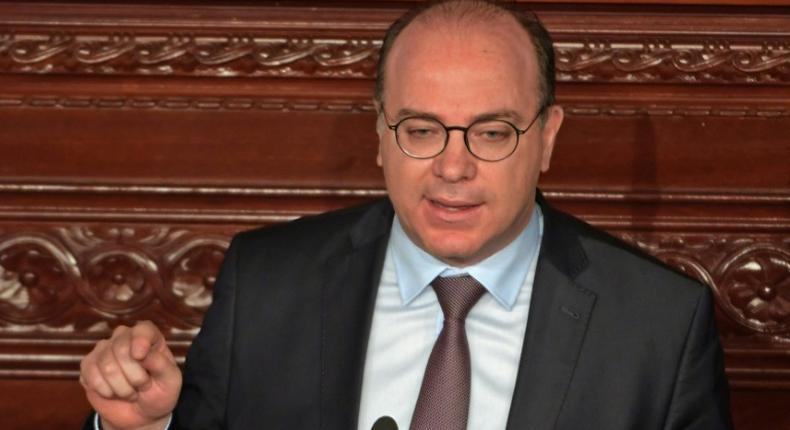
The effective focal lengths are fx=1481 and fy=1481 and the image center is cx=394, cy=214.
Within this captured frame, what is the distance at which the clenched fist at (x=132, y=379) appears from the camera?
1.92 m

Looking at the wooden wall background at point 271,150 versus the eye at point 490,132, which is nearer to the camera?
the eye at point 490,132

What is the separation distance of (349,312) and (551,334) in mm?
304

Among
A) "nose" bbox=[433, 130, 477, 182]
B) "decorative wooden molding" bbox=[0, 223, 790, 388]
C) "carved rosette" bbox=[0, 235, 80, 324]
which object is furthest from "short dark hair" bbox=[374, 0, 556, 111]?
"carved rosette" bbox=[0, 235, 80, 324]

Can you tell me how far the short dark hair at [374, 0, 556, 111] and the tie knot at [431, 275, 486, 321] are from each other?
11.1 inches

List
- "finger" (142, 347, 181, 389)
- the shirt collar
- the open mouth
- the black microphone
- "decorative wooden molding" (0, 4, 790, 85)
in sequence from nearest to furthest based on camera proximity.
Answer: the black microphone
"finger" (142, 347, 181, 389)
the open mouth
the shirt collar
"decorative wooden molding" (0, 4, 790, 85)

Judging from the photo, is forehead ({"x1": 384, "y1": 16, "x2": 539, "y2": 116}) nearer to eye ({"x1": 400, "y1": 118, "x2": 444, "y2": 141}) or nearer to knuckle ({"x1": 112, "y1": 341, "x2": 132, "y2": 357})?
eye ({"x1": 400, "y1": 118, "x2": 444, "y2": 141})

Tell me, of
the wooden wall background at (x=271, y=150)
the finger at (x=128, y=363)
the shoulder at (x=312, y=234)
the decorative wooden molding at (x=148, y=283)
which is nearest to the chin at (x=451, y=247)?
the shoulder at (x=312, y=234)

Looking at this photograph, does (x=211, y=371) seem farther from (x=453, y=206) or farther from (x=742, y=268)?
(x=742, y=268)

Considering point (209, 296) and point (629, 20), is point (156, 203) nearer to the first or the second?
point (209, 296)

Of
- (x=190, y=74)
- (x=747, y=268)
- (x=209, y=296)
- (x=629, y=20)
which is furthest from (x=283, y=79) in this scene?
(x=747, y=268)

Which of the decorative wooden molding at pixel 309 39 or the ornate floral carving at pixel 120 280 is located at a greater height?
the decorative wooden molding at pixel 309 39

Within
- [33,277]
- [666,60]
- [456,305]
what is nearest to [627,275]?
[456,305]

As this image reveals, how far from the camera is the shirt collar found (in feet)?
7.18

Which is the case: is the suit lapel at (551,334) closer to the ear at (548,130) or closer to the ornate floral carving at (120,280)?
the ear at (548,130)
